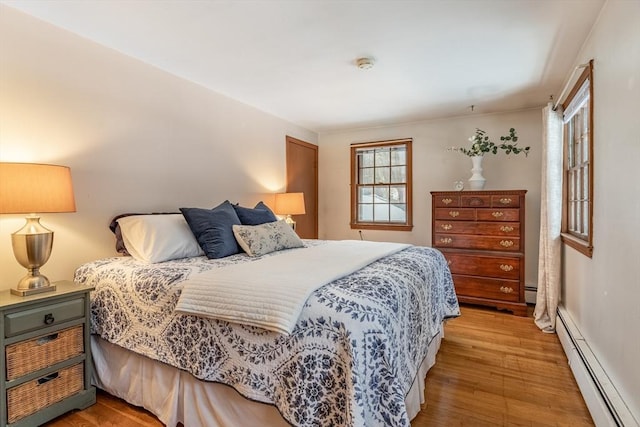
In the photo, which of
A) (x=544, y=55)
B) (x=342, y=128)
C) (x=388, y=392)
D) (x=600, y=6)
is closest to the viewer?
(x=388, y=392)

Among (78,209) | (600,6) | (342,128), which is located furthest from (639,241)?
(342,128)

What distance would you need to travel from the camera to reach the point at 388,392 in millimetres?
1217

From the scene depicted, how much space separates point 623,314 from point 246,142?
3.36 metres

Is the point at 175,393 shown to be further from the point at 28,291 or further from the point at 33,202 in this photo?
the point at 33,202

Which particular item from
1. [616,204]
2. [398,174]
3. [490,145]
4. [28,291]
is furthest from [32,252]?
[490,145]

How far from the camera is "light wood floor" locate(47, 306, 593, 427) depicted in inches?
70.7

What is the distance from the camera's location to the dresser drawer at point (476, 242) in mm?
3605

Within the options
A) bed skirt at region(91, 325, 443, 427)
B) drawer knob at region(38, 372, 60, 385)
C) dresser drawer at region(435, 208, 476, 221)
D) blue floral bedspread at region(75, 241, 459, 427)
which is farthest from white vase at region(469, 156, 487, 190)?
drawer knob at region(38, 372, 60, 385)

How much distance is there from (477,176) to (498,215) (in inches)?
21.6

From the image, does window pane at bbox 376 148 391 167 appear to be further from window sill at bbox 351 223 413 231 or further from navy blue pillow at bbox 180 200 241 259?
navy blue pillow at bbox 180 200 241 259

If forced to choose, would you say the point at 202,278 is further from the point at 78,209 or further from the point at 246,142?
the point at 246,142

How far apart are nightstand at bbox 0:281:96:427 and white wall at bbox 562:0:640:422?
2672mm

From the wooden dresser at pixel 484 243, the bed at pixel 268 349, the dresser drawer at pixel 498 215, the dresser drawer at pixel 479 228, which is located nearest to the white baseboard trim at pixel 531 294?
the wooden dresser at pixel 484 243

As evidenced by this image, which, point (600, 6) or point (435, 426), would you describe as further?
point (600, 6)
